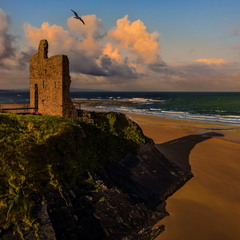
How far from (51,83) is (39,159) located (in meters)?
8.75

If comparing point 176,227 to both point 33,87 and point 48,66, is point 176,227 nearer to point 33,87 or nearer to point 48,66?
point 48,66

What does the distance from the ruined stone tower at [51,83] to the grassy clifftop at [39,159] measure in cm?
273

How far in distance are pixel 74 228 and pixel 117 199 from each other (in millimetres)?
2799

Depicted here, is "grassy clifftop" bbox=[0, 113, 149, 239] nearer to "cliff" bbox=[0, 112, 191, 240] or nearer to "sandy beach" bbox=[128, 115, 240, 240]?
"cliff" bbox=[0, 112, 191, 240]

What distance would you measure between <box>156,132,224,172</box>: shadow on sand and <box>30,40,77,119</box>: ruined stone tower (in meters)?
10.2

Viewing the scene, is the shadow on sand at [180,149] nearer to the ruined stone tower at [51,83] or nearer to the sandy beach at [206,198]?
the sandy beach at [206,198]

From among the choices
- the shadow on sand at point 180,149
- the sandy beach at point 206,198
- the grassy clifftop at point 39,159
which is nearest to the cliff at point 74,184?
the grassy clifftop at point 39,159

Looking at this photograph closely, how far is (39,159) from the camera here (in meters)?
9.55

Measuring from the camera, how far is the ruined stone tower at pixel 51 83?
16.1 m

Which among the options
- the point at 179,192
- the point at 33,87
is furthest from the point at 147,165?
the point at 33,87

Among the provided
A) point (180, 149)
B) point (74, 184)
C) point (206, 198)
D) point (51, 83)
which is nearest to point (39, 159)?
point (74, 184)

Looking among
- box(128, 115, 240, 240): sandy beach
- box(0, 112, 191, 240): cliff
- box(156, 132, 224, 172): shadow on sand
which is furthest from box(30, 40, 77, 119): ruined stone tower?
box(156, 132, 224, 172): shadow on sand

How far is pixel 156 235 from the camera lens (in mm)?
9992

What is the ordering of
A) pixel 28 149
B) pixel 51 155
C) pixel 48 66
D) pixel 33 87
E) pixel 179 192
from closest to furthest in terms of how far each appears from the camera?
1. pixel 28 149
2. pixel 51 155
3. pixel 179 192
4. pixel 48 66
5. pixel 33 87
